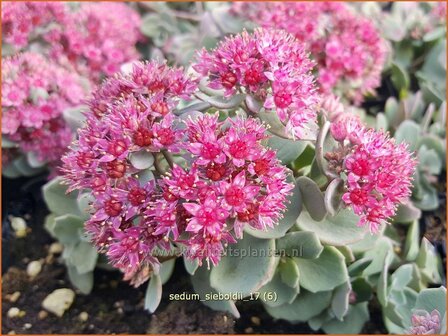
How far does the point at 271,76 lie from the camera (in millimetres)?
1564

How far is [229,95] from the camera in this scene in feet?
5.31

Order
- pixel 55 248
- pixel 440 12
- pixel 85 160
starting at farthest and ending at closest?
1. pixel 440 12
2. pixel 55 248
3. pixel 85 160

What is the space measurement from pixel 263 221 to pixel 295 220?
10.1 inches

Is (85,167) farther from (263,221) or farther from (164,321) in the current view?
(164,321)

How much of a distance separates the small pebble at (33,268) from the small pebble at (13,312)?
0.52 feet

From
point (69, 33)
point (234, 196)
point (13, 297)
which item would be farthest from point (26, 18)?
point (234, 196)

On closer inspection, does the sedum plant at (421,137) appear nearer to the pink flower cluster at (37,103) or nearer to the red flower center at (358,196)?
the red flower center at (358,196)

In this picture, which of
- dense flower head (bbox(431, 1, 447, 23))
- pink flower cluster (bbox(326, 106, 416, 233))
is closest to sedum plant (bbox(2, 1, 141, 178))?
pink flower cluster (bbox(326, 106, 416, 233))

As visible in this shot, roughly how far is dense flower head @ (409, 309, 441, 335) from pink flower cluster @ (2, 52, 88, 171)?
4.79ft

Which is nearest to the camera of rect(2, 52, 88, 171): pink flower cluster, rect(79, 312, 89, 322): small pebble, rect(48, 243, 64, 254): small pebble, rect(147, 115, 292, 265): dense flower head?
rect(147, 115, 292, 265): dense flower head

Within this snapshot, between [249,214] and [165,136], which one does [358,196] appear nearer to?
[249,214]

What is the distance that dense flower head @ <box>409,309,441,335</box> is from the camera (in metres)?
1.59

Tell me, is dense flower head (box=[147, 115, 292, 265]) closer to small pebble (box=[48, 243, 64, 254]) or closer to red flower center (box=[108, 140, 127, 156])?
red flower center (box=[108, 140, 127, 156])

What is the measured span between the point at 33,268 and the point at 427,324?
4.92 feet
